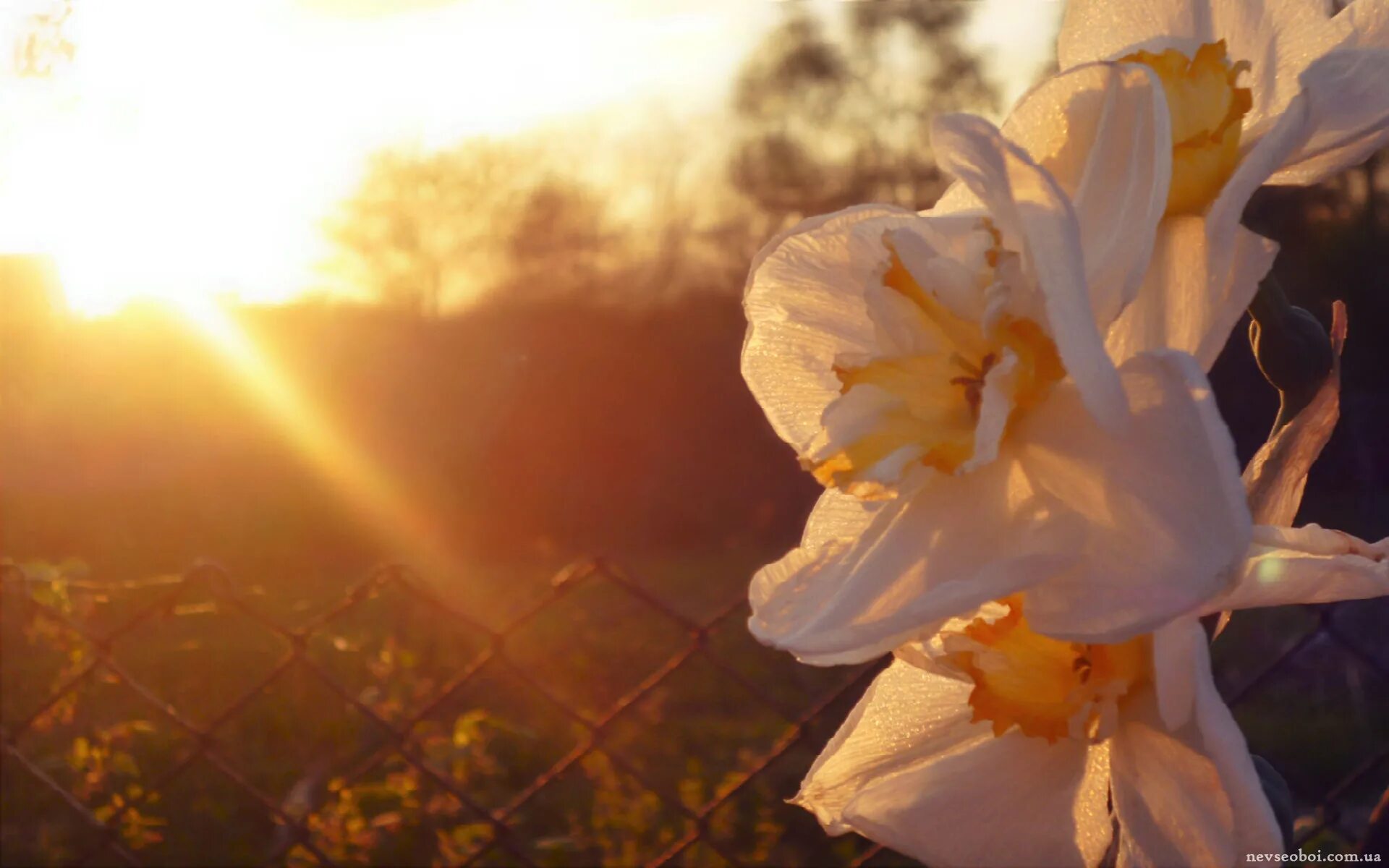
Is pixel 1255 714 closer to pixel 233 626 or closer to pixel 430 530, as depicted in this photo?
pixel 233 626

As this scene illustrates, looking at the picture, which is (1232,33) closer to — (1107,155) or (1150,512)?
(1107,155)

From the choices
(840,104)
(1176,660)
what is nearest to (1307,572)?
(1176,660)

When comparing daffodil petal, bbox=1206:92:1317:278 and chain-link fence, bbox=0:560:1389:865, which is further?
chain-link fence, bbox=0:560:1389:865

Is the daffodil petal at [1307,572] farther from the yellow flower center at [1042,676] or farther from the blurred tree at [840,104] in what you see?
the blurred tree at [840,104]

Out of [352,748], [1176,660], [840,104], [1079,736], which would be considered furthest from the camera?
[840,104]

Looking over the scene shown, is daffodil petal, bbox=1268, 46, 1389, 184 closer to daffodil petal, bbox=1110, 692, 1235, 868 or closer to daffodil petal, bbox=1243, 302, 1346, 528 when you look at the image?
daffodil petal, bbox=1243, 302, 1346, 528

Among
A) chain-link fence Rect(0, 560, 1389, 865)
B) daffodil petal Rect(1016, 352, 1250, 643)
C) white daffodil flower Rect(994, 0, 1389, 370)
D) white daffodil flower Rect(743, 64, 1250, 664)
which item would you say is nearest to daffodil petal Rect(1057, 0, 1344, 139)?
white daffodil flower Rect(994, 0, 1389, 370)

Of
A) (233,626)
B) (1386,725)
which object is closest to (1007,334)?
(233,626)
